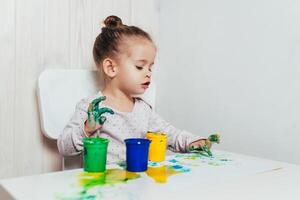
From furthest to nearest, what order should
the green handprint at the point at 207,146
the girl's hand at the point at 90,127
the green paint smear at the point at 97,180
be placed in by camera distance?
the green handprint at the point at 207,146 → the girl's hand at the point at 90,127 → the green paint smear at the point at 97,180

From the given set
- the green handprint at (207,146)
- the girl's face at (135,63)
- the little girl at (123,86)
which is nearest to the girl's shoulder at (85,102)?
the little girl at (123,86)

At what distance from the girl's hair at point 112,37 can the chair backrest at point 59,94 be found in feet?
0.29

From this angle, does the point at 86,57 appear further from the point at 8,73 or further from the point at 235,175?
the point at 235,175

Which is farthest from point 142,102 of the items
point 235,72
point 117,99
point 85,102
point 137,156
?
point 137,156

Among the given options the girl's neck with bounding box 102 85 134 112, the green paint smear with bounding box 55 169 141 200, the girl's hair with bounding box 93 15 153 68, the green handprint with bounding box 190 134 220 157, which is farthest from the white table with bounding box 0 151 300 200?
the girl's hair with bounding box 93 15 153 68

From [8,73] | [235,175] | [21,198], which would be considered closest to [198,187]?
[235,175]

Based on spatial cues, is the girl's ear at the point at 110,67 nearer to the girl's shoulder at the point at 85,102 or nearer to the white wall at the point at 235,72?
the girl's shoulder at the point at 85,102

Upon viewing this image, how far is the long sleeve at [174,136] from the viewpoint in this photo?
1067mm

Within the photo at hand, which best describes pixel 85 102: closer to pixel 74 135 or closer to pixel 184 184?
pixel 74 135

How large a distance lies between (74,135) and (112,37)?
0.34 metres

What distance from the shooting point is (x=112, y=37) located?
110cm

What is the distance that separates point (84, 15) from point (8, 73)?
0.33 metres

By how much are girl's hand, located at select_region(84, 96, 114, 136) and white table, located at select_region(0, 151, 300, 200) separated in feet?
0.39

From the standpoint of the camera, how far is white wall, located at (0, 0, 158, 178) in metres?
1.11
